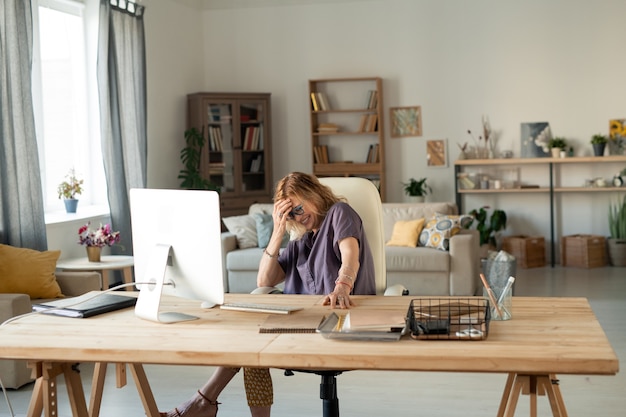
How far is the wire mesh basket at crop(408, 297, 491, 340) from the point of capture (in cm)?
240

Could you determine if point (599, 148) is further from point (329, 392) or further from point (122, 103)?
point (329, 392)

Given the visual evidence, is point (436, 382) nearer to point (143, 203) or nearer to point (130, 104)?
point (143, 203)

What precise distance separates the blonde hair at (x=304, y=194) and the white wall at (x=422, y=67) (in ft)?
16.9

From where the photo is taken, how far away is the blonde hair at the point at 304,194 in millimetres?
3404

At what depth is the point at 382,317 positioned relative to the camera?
257cm

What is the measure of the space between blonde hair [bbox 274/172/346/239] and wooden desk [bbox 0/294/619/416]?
673mm

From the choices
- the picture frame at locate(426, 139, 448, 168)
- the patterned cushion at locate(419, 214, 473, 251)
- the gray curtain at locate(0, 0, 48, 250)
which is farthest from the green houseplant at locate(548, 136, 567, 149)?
the gray curtain at locate(0, 0, 48, 250)

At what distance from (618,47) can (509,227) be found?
2141 millimetres

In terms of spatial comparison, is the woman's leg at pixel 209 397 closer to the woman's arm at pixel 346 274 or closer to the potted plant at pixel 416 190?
the woman's arm at pixel 346 274

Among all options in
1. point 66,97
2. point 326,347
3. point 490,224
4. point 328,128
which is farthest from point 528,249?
point 326,347

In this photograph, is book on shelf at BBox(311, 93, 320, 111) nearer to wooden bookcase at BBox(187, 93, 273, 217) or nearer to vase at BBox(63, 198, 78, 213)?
wooden bookcase at BBox(187, 93, 273, 217)

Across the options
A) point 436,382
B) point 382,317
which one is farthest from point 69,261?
point 382,317

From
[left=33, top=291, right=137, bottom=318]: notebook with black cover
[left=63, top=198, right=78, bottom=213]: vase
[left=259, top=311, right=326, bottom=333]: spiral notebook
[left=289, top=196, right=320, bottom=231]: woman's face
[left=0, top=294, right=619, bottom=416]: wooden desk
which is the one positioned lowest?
[left=0, top=294, right=619, bottom=416]: wooden desk

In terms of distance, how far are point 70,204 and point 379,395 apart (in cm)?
368
